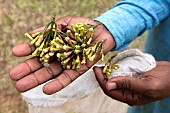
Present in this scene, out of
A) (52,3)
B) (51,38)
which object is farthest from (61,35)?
(52,3)

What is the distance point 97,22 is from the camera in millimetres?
1696

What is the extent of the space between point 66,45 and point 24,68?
21 cm

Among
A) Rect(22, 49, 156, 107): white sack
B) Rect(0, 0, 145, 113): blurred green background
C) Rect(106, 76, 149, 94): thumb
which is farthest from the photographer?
Rect(0, 0, 145, 113): blurred green background

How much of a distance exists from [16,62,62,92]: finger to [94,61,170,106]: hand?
19cm

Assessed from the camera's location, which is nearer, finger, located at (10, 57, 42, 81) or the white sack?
finger, located at (10, 57, 42, 81)

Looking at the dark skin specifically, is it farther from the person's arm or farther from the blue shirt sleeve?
the blue shirt sleeve

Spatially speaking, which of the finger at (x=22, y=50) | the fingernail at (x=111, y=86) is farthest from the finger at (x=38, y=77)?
the fingernail at (x=111, y=86)

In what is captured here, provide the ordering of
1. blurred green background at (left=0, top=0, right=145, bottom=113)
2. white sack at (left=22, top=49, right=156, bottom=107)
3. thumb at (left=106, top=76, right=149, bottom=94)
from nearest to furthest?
thumb at (left=106, top=76, right=149, bottom=94) → white sack at (left=22, top=49, right=156, bottom=107) → blurred green background at (left=0, top=0, right=145, bottom=113)

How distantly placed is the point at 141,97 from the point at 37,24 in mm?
2217

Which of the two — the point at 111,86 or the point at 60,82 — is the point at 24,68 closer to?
the point at 60,82

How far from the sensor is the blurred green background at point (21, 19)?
284 cm

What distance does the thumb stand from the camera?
142 centimetres

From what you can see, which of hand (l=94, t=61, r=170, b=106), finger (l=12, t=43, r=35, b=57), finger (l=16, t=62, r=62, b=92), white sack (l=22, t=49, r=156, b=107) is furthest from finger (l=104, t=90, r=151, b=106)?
finger (l=12, t=43, r=35, b=57)

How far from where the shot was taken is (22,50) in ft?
4.96
